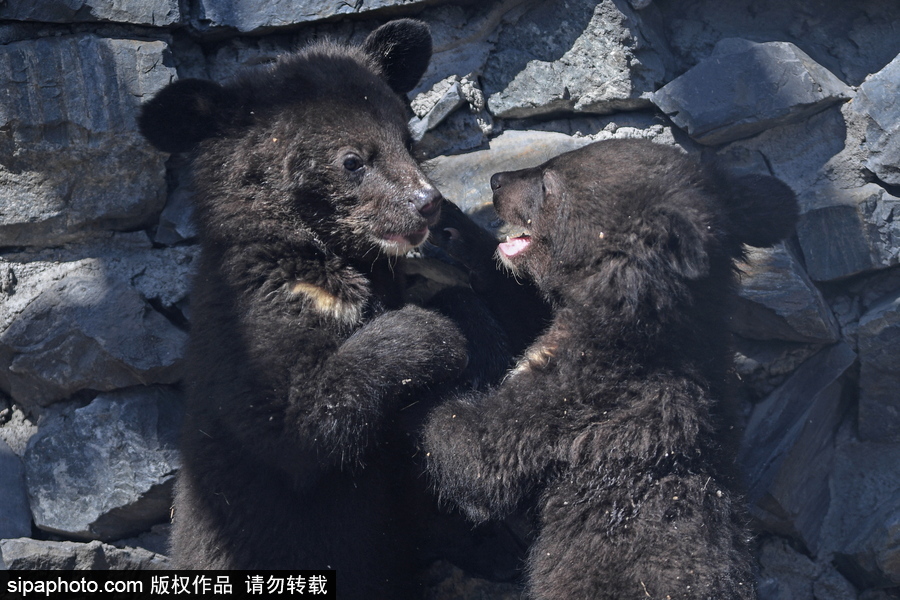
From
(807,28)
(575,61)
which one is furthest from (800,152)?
(575,61)

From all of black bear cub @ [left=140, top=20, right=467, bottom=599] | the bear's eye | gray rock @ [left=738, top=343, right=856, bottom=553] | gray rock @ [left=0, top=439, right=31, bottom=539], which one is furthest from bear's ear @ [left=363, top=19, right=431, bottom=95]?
gray rock @ [left=0, top=439, right=31, bottom=539]

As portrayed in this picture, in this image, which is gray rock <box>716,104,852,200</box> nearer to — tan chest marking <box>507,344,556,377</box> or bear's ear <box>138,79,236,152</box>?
tan chest marking <box>507,344,556,377</box>

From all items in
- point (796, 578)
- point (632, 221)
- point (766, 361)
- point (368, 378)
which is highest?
point (632, 221)

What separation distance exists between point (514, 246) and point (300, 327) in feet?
3.52

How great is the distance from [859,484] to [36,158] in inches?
175

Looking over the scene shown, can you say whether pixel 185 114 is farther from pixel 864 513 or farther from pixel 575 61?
pixel 864 513

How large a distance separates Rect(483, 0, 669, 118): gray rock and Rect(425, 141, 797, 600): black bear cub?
887 millimetres

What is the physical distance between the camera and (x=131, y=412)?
13.8 ft

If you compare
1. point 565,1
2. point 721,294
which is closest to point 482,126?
point 565,1

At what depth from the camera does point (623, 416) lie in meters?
3.47

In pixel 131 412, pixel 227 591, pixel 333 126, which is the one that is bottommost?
pixel 227 591

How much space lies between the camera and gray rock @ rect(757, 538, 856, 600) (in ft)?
13.4

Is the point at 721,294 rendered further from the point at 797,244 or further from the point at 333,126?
the point at 333,126

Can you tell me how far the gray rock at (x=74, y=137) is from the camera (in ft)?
13.4
